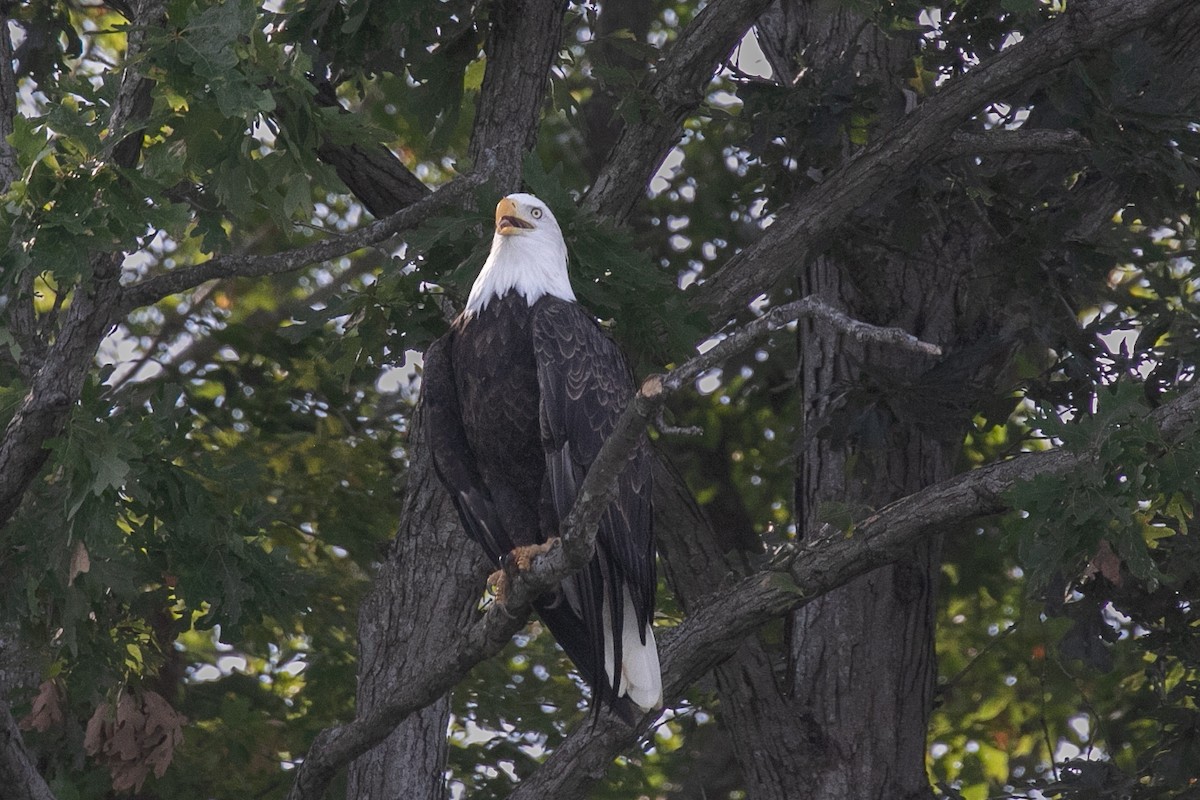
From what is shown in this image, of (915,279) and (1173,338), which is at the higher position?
(915,279)

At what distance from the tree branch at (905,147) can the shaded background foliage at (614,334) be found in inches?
4.9

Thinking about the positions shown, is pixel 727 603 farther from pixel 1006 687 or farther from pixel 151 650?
pixel 1006 687

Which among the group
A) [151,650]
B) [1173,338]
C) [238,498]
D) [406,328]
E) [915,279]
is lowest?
[151,650]

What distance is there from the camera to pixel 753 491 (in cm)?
800

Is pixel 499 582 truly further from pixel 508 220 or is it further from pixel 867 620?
pixel 867 620

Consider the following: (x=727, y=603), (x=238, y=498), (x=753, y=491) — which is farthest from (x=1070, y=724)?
(x=238, y=498)

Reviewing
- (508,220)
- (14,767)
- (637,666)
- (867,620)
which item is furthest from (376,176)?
(867,620)

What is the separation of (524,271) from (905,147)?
1379mm

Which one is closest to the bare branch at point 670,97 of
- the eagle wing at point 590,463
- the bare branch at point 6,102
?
the eagle wing at point 590,463

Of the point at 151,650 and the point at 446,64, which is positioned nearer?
the point at 151,650

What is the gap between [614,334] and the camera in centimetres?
515

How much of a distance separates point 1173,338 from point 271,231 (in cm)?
510

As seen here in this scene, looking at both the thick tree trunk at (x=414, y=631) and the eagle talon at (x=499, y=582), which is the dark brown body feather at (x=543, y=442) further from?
the thick tree trunk at (x=414, y=631)

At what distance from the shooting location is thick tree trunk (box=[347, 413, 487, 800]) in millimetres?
5035
